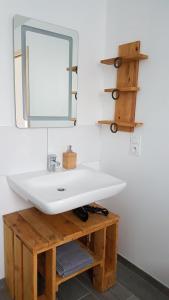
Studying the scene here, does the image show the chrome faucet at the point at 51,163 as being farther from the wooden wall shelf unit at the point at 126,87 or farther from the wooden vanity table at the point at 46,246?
the wooden wall shelf unit at the point at 126,87

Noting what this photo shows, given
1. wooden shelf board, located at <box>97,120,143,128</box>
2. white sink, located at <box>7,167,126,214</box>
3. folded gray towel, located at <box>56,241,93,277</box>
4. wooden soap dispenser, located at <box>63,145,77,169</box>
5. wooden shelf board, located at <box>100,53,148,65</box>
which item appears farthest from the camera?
wooden soap dispenser, located at <box>63,145,77,169</box>

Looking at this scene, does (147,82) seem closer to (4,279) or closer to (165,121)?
(165,121)

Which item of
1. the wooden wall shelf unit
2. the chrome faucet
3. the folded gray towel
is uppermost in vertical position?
the wooden wall shelf unit

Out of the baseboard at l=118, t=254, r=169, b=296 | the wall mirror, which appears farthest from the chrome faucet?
the baseboard at l=118, t=254, r=169, b=296

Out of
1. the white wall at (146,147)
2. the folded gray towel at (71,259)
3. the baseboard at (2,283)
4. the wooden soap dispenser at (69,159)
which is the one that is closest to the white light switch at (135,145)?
the white wall at (146,147)

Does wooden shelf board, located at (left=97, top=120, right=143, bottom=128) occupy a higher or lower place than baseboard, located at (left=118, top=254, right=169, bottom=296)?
higher

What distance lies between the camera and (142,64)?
1579 millimetres

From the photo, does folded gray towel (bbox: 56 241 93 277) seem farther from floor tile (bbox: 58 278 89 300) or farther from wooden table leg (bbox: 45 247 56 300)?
floor tile (bbox: 58 278 89 300)

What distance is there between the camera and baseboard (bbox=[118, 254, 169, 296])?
5.23 feet

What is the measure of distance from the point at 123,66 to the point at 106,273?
1.49m

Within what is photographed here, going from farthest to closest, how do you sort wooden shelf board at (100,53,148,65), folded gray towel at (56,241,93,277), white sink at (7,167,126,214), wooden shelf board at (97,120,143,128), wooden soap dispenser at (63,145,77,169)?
wooden soap dispenser at (63,145,77,169)
wooden shelf board at (97,120,143,128)
wooden shelf board at (100,53,148,65)
folded gray towel at (56,241,93,277)
white sink at (7,167,126,214)

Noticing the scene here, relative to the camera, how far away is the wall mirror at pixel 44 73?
57.1 inches

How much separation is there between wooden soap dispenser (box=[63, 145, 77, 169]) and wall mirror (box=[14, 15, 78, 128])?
0.67 ft

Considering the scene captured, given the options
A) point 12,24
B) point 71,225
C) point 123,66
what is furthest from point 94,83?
point 71,225
